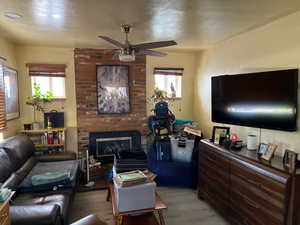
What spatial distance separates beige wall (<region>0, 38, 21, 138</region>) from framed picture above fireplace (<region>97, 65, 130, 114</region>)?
147 cm

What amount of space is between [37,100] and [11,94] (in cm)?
54

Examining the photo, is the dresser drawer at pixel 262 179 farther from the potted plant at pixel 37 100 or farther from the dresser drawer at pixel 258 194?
the potted plant at pixel 37 100

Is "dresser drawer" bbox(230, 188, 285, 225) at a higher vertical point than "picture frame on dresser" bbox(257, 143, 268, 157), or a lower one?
lower

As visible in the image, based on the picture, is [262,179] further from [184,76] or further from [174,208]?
[184,76]

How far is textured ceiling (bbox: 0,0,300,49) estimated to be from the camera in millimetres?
2131

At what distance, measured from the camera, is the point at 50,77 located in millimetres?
4211

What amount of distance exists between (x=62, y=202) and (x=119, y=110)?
2.41 m

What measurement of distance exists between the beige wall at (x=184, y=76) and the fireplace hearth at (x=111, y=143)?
68 cm

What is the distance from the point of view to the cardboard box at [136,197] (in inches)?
86.4

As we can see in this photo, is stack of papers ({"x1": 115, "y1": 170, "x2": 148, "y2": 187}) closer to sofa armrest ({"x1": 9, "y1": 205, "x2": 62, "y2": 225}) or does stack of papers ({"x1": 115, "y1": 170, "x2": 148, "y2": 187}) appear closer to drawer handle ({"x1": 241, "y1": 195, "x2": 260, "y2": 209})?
sofa armrest ({"x1": 9, "y1": 205, "x2": 62, "y2": 225})

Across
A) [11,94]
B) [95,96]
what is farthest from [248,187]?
[11,94]

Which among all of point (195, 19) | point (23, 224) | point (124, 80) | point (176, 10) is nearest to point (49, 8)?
point (176, 10)

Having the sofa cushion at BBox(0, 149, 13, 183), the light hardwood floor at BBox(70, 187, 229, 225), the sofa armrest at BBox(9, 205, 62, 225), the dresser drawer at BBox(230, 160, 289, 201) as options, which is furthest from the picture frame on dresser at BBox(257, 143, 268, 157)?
the sofa cushion at BBox(0, 149, 13, 183)

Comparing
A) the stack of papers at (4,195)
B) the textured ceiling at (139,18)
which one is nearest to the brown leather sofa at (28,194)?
the stack of papers at (4,195)
